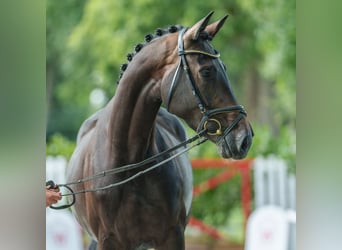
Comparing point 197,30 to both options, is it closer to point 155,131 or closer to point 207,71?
point 207,71

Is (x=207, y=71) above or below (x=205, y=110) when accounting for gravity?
above

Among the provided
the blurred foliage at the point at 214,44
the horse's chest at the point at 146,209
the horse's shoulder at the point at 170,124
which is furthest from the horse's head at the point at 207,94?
the blurred foliage at the point at 214,44

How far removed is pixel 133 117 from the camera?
2.63 metres

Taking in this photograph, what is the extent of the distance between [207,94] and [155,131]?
1.67ft

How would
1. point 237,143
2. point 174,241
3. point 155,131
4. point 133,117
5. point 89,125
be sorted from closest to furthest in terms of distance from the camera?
point 237,143
point 133,117
point 174,241
point 155,131
point 89,125

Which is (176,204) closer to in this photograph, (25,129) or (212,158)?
(25,129)

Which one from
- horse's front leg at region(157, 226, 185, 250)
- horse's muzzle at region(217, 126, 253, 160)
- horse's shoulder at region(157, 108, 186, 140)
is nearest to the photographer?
horse's muzzle at region(217, 126, 253, 160)

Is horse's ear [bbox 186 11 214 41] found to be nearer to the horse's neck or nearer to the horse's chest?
the horse's neck

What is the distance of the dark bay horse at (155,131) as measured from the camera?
7.92ft

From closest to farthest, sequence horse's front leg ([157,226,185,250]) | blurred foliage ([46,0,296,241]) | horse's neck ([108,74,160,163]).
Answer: horse's neck ([108,74,160,163]) → horse's front leg ([157,226,185,250]) → blurred foliage ([46,0,296,241])

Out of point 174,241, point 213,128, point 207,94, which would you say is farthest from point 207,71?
point 174,241

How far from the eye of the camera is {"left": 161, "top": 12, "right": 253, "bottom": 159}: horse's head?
2395 millimetres

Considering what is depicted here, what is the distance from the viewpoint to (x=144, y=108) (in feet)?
8.54

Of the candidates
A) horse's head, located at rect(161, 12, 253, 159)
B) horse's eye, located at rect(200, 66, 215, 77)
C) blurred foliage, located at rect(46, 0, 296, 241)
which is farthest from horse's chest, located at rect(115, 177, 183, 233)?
blurred foliage, located at rect(46, 0, 296, 241)
